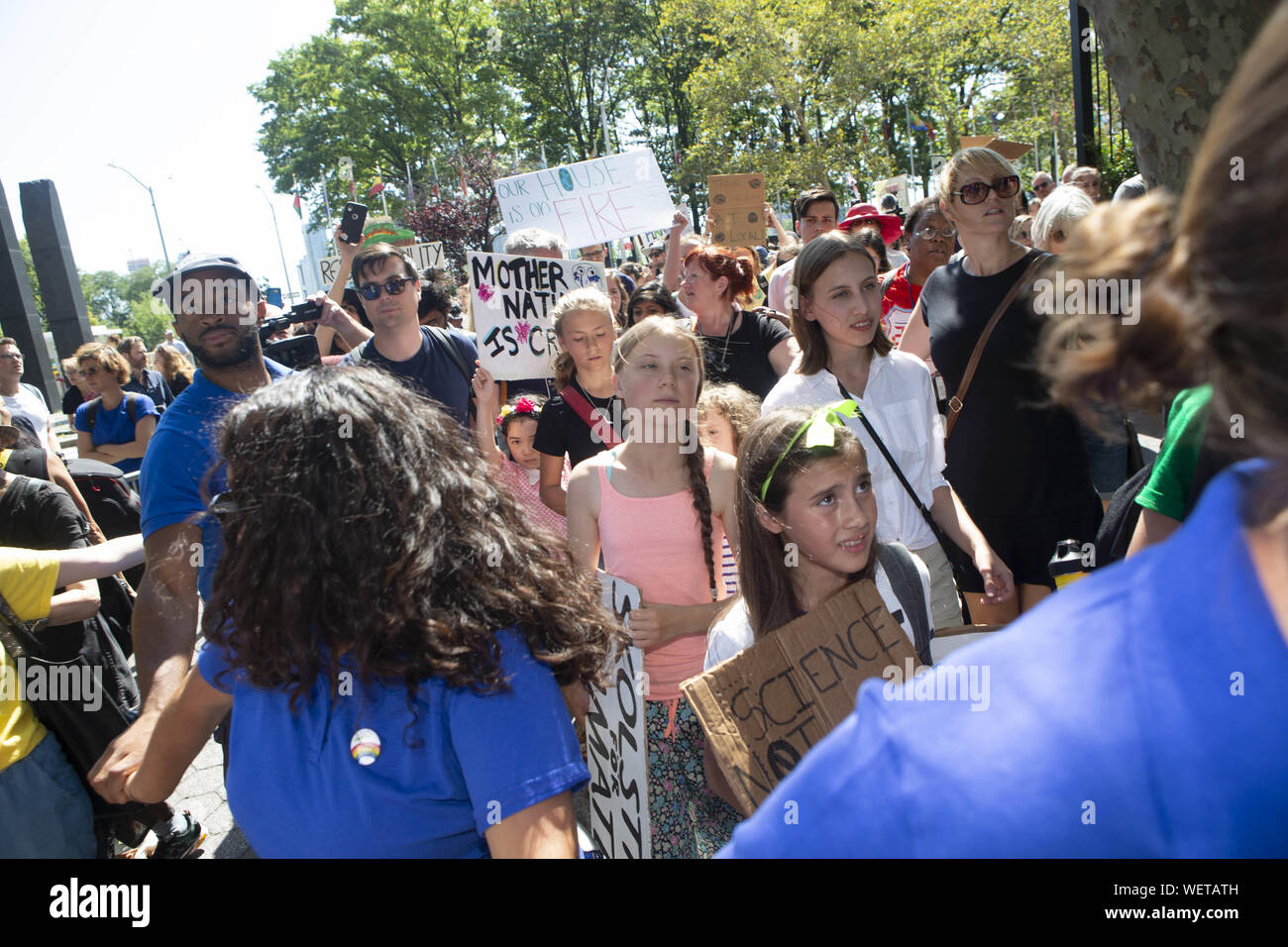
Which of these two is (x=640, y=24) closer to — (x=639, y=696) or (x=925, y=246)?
(x=925, y=246)

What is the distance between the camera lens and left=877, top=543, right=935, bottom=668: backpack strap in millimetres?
2262

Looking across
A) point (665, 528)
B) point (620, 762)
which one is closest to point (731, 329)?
point (665, 528)

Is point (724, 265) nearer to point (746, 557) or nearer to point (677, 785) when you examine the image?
point (746, 557)

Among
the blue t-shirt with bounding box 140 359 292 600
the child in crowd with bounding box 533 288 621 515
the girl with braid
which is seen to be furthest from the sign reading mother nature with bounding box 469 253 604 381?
the blue t-shirt with bounding box 140 359 292 600

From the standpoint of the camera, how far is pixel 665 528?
2973 mm

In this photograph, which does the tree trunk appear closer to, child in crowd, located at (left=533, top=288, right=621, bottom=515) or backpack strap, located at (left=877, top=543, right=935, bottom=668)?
backpack strap, located at (left=877, top=543, right=935, bottom=668)

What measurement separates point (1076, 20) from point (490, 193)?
2834cm

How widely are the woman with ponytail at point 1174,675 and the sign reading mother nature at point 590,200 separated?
824 centimetres

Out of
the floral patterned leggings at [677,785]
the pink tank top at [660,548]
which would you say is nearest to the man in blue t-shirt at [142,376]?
the pink tank top at [660,548]

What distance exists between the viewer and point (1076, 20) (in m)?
7.17

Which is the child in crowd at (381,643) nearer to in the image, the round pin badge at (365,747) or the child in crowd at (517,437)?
the round pin badge at (365,747)

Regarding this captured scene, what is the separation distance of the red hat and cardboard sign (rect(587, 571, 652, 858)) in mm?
5166

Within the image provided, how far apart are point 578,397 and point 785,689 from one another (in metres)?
2.35
